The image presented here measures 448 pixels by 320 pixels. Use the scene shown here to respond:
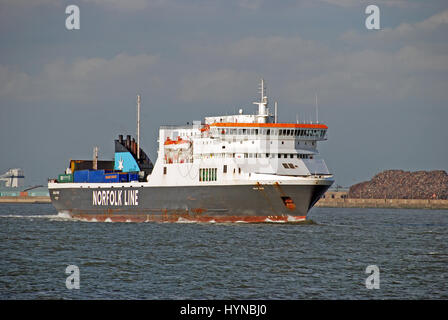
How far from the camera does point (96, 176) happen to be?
6538cm

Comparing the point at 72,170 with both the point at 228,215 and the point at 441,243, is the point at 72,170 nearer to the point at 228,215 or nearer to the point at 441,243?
the point at 228,215

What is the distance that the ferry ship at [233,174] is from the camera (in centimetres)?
4906

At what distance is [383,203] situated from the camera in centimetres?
A: 13962

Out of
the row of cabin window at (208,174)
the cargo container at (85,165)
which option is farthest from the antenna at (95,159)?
the row of cabin window at (208,174)

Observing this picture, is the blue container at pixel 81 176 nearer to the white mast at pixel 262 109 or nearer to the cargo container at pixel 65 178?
the cargo container at pixel 65 178

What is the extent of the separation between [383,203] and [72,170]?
82352mm

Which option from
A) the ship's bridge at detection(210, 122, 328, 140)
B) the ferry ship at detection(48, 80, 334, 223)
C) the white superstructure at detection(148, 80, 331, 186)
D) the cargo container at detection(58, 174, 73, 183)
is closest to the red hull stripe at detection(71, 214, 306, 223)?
the ferry ship at detection(48, 80, 334, 223)

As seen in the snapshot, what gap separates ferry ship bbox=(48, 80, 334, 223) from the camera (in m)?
49.1

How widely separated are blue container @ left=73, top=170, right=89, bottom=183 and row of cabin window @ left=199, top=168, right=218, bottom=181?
17.3 m

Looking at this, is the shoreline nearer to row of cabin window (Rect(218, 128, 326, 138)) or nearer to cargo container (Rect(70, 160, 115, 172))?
cargo container (Rect(70, 160, 115, 172))

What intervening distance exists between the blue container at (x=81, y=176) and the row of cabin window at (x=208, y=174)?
1728 cm

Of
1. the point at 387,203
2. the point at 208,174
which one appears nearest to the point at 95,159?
the point at 208,174

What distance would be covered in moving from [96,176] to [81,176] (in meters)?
2.61
